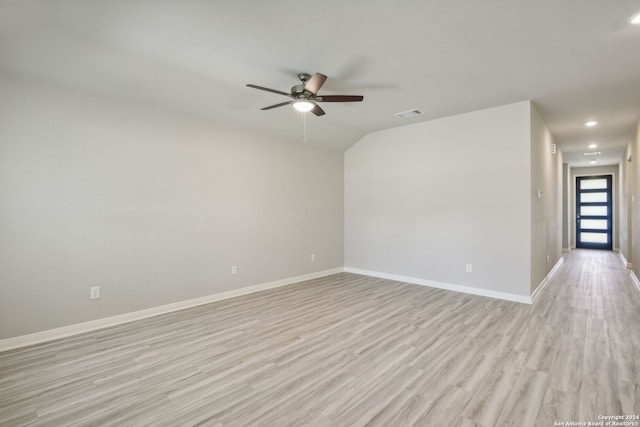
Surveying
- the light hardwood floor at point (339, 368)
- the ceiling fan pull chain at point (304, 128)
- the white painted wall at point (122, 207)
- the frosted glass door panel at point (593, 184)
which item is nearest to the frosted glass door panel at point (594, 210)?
the frosted glass door panel at point (593, 184)

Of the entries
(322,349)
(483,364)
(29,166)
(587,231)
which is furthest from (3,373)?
(587,231)

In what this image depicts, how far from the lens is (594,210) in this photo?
973 cm

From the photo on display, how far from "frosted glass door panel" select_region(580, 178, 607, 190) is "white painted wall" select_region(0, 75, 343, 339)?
1012cm

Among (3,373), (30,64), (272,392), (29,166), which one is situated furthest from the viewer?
(29,166)

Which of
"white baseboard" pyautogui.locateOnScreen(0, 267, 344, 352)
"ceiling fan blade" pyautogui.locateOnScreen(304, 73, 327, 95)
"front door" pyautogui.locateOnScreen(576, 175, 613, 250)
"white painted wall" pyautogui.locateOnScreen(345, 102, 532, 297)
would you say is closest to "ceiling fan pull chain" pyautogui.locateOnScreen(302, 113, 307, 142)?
"white painted wall" pyautogui.locateOnScreen(345, 102, 532, 297)

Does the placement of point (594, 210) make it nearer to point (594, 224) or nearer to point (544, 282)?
point (594, 224)

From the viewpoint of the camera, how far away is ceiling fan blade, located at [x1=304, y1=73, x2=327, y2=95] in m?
2.78

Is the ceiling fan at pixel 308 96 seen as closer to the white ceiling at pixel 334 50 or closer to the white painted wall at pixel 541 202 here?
the white ceiling at pixel 334 50

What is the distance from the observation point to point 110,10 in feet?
7.37

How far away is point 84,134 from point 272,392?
321 cm

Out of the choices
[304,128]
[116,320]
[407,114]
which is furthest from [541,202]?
[116,320]

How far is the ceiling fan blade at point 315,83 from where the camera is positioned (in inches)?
109

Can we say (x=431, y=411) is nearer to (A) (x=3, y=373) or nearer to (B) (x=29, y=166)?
(A) (x=3, y=373)

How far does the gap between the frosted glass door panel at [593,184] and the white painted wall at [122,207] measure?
10.1 meters
